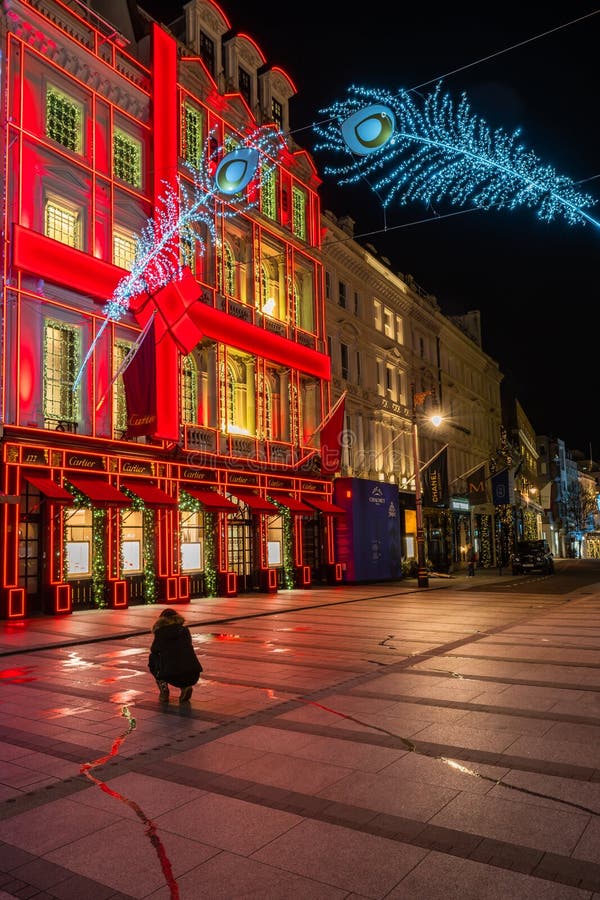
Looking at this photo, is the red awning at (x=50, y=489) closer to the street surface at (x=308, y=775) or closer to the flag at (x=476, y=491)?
the street surface at (x=308, y=775)

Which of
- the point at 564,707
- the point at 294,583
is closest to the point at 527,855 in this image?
the point at 564,707

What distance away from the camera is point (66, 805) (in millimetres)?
5645

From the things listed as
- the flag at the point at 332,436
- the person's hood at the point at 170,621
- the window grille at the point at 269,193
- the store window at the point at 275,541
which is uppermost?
the window grille at the point at 269,193

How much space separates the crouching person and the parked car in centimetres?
3634

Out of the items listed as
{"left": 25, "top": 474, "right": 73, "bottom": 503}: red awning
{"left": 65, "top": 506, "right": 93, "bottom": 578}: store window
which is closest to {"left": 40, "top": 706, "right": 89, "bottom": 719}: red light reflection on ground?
{"left": 25, "top": 474, "right": 73, "bottom": 503}: red awning

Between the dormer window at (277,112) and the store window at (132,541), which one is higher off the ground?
the dormer window at (277,112)

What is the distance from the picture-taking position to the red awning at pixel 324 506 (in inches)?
1256

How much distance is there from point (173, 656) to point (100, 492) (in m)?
12.9

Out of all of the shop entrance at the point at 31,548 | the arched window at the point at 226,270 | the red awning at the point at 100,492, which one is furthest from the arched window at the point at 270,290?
the shop entrance at the point at 31,548

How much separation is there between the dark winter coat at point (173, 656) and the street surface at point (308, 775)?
358 mm

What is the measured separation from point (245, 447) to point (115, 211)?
33.5ft

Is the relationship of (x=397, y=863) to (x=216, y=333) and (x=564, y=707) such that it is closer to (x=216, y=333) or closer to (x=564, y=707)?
(x=564, y=707)

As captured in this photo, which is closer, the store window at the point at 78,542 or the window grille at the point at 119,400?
the store window at the point at 78,542

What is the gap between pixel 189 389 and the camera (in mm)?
26922
